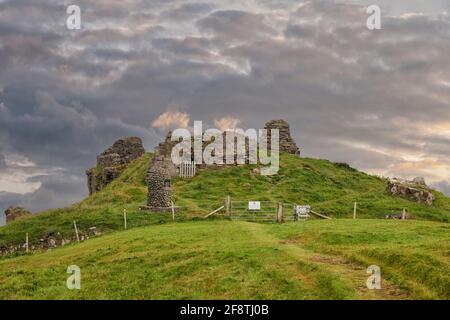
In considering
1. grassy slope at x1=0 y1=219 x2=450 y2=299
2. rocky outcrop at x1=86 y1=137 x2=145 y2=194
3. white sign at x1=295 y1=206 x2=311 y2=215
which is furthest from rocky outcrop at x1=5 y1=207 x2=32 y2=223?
white sign at x1=295 y1=206 x2=311 y2=215

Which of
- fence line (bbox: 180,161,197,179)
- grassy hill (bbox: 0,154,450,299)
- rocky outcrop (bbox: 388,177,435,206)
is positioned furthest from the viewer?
fence line (bbox: 180,161,197,179)

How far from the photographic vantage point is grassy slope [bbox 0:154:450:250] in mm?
52188

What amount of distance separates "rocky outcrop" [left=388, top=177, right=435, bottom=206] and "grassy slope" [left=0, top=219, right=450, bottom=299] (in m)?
28.3

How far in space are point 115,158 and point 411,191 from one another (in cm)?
4968

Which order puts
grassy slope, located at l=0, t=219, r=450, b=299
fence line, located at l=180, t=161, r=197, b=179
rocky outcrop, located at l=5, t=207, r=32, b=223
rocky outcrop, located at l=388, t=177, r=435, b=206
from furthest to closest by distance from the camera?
rocky outcrop, located at l=5, t=207, r=32, b=223, fence line, located at l=180, t=161, r=197, b=179, rocky outcrop, located at l=388, t=177, r=435, b=206, grassy slope, located at l=0, t=219, r=450, b=299

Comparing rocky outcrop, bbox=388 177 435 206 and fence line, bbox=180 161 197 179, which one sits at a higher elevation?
fence line, bbox=180 161 197 179

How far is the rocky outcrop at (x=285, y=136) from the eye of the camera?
321ft


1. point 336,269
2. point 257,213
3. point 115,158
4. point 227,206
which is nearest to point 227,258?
point 336,269

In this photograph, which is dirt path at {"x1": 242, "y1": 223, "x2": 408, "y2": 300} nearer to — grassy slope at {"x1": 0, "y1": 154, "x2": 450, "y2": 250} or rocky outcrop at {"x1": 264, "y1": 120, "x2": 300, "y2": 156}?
grassy slope at {"x1": 0, "y1": 154, "x2": 450, "y2": 250}

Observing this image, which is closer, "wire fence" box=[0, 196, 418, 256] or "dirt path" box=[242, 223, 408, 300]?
"dirt path" box=[242, 223, 408, 300]

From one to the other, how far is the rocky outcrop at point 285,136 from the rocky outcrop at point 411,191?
26.6 metres

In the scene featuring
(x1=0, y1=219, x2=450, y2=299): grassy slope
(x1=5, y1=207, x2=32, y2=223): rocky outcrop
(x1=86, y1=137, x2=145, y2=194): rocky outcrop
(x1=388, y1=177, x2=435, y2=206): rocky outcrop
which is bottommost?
(x1=0, y1=219, x2=450, y2=299): grassy slope
